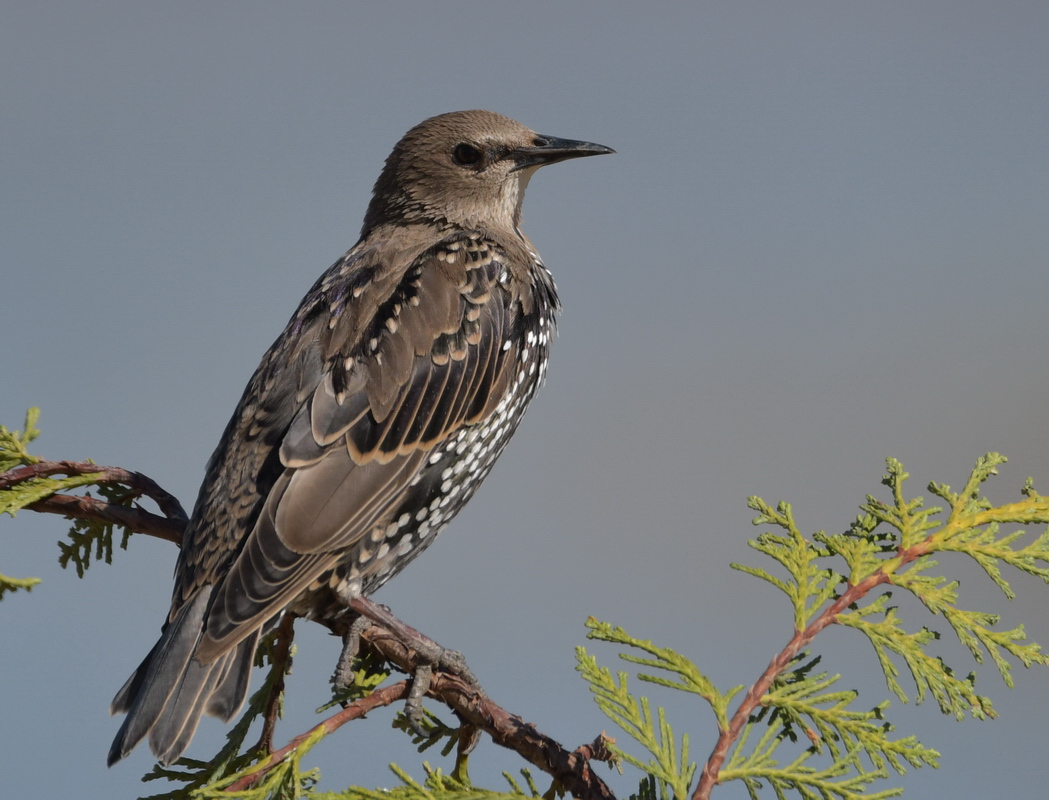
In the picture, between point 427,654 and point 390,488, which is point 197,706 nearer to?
point 427,654

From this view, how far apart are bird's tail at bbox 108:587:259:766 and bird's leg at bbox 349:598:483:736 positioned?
1.33 ft

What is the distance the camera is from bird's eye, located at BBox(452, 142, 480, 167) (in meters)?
4.46

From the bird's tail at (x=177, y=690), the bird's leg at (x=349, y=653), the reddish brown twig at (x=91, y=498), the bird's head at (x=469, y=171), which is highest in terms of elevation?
the bird's head at (x=469, y=171)

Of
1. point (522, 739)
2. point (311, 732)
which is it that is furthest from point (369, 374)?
point (522, 739)

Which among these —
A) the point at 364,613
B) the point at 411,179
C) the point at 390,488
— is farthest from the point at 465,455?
the point at 411,179

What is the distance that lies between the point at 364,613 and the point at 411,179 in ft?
6.65

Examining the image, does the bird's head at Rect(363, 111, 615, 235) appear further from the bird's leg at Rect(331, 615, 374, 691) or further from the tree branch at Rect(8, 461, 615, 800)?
the bird's leg at Rect(331, 615, 374, 691)

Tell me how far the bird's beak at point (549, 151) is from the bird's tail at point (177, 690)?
2263 millimetres

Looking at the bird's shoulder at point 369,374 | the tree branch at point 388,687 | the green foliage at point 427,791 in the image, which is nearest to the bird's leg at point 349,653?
the tree branch at point 388,687

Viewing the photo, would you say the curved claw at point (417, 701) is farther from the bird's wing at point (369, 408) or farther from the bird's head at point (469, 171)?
the bird's head at point (469, 171)

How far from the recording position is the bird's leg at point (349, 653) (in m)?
2.91

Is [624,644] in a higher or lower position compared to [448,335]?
lower

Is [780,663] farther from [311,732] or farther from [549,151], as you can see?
[549,151]

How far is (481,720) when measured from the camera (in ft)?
7.88
